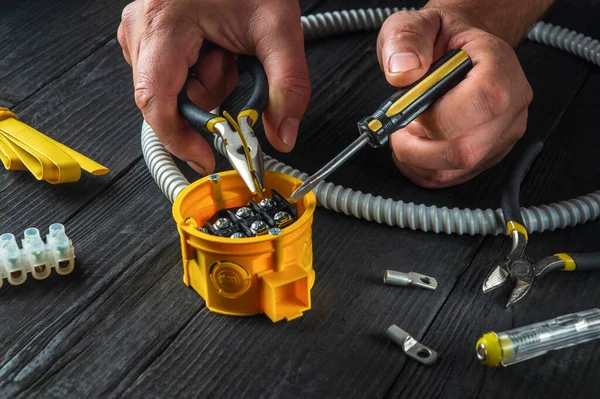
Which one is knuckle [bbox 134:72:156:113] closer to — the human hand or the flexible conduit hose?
the flexible conduit hose

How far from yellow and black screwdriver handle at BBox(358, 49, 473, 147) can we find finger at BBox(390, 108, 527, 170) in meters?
0.09

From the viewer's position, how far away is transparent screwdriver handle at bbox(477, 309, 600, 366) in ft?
2.98

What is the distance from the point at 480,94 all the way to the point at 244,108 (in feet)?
0.98

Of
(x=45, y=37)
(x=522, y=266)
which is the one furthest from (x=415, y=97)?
(x=45, y=37)

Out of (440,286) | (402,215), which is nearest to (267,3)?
(402,215)

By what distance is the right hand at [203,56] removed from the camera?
1.09 m

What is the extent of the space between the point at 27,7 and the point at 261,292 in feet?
3.21

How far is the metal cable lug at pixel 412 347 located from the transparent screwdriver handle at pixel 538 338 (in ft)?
0.18

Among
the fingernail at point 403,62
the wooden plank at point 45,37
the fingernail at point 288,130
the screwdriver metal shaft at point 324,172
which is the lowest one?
the wooden plank at point 45,37

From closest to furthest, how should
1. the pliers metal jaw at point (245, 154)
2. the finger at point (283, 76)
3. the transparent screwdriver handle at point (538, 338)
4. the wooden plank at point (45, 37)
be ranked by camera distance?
the transparent screwdriver handle at point (538, 338)
the pliers metal jaw at point (245, 154)
the finger at point (283, 76)
the wooden plank at point (45, 37)

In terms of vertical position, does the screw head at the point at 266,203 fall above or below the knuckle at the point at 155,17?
below

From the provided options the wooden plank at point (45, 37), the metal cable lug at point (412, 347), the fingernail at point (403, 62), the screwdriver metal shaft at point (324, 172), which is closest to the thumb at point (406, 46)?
the fingernail at point (403, 62)

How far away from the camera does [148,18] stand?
3.71ft

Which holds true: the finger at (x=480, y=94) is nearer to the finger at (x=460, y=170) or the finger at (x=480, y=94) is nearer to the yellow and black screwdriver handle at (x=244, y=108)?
the finger at (x=460, y=170)
